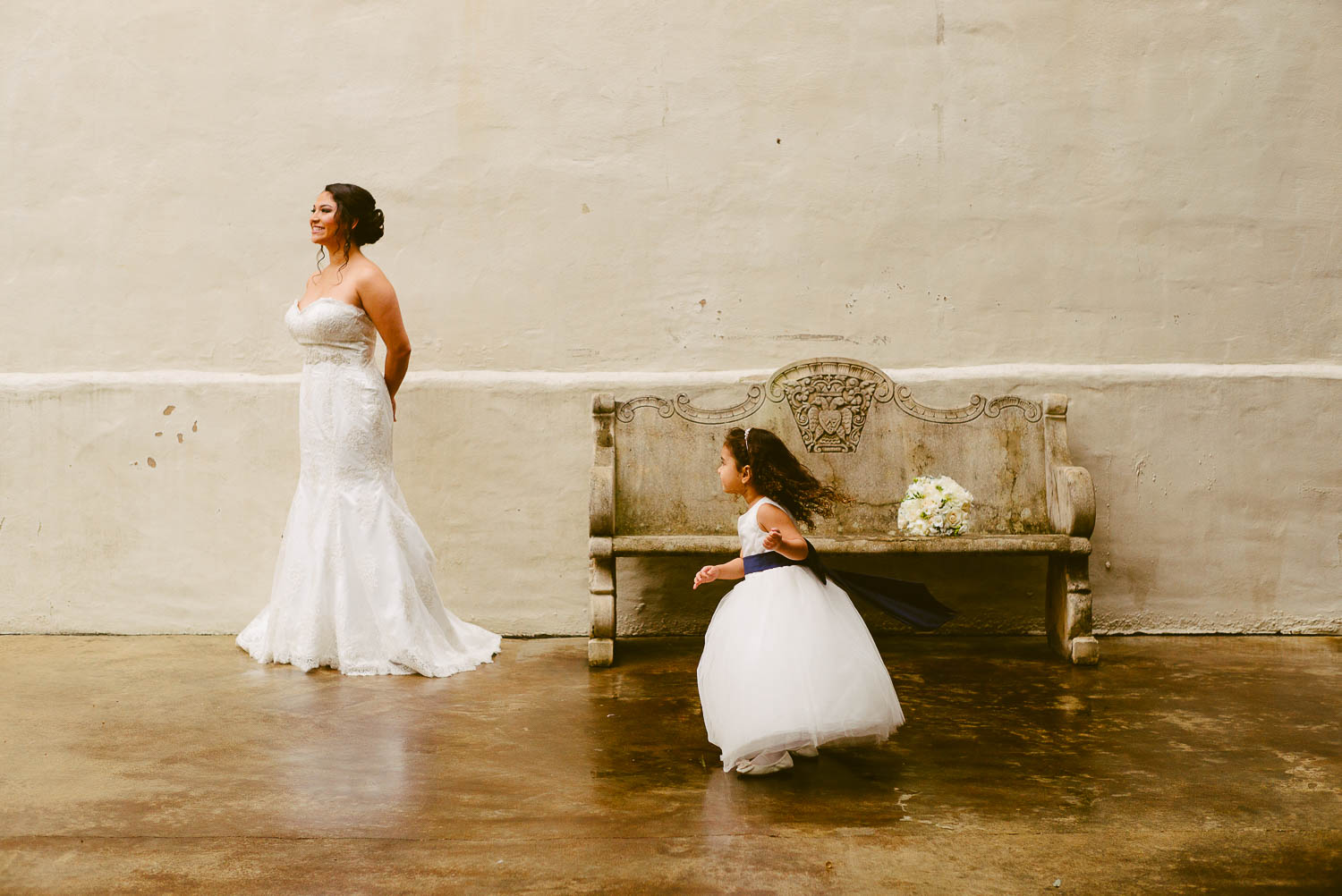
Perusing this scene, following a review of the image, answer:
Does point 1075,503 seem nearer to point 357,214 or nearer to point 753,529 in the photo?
point 753,529

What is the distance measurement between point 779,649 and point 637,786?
58 centimetres

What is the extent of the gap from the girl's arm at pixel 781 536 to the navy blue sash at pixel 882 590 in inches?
2.2

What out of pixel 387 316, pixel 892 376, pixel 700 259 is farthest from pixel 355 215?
pixel 892 376

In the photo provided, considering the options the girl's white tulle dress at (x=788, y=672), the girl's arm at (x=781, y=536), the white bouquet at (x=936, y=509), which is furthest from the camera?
the white bouquet at (x=936, y=509)

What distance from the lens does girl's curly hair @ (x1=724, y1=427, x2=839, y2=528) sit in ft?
12.6

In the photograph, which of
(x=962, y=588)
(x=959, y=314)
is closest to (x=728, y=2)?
(x=959, y=314)

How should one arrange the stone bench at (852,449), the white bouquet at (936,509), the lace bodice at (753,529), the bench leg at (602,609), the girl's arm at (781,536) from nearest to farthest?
the girl's arm at (781,536)
the lace bodice at (753,529)
the white bouquet at (936,509)
the bench leg at (602,609)
the stone bench at (852,449)

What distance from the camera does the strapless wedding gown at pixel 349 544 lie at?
499 cm

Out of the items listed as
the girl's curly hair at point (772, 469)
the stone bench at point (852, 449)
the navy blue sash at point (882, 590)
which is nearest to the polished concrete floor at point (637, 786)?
the navy blue sash at point (882, 590)

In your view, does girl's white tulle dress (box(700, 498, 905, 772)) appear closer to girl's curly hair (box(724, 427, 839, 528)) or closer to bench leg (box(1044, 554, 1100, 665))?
girl's curly hair (box(724, 427, 839, 528))

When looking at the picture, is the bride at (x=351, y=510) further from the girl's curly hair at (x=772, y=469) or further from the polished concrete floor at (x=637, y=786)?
the girl's curly hair at (x=772, y=469)

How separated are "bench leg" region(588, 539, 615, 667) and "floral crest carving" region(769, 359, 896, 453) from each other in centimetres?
117

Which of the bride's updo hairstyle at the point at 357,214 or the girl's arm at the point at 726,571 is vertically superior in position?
the bride's updo hairstyle at the point at 357,214

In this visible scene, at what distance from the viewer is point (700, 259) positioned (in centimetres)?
591
